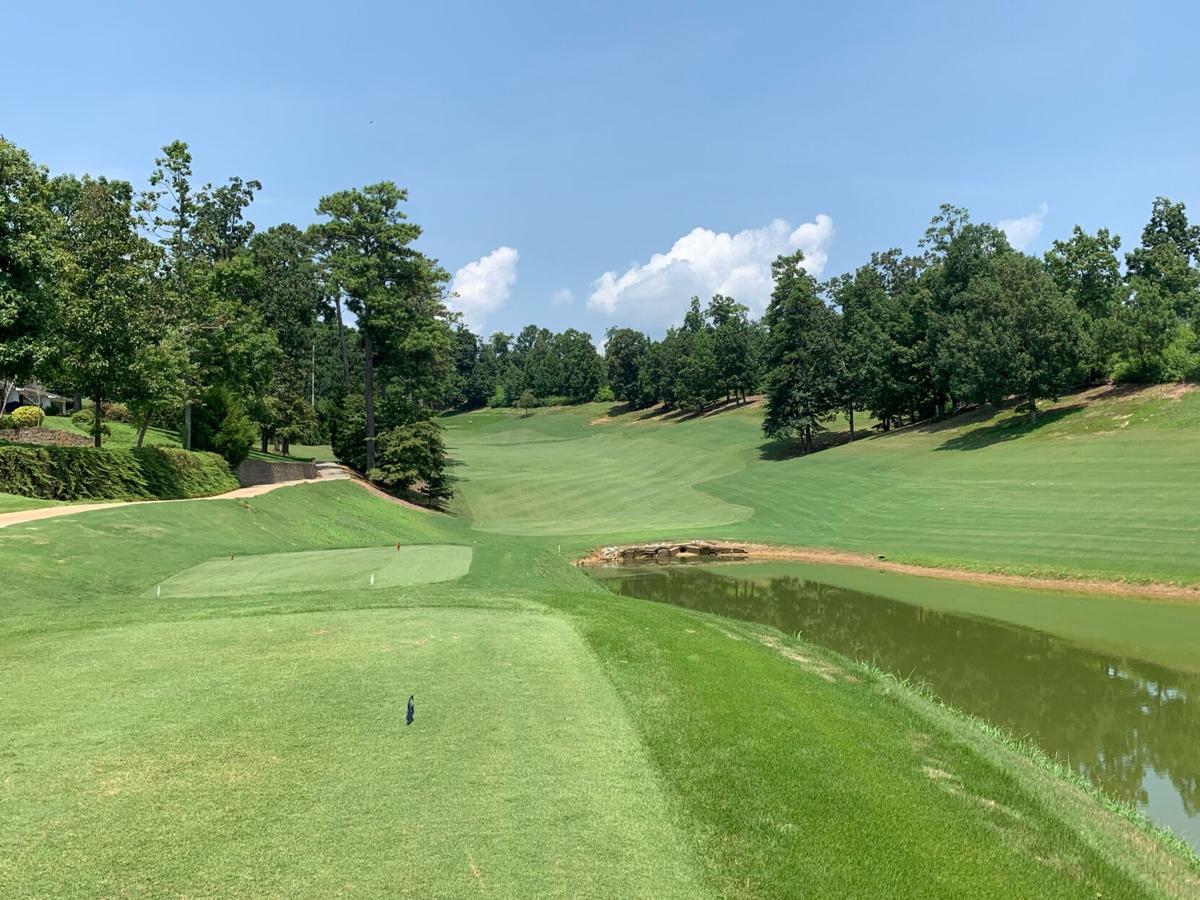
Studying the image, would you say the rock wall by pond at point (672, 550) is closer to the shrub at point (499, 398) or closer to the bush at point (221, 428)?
the bush at point (221, 428)

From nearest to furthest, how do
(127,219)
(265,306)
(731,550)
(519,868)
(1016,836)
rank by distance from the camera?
(519,868)
(1016,836)
(127,219)
(731,550)
(265,306)

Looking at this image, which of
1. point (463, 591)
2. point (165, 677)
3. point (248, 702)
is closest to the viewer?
point (248, 702)

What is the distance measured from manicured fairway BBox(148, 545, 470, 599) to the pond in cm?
769

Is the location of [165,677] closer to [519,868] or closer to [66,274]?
[519,868]

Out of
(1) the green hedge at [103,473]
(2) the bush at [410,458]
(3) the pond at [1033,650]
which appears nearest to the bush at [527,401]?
(2) the bush at [410,458]

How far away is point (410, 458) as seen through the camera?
39.7 meters

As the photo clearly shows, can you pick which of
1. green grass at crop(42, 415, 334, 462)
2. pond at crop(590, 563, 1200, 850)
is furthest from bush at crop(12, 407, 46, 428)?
pond at crop(590, 563, 1200, 850)

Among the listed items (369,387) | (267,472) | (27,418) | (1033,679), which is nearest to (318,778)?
(1033,679)

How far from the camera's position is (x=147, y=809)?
451cm

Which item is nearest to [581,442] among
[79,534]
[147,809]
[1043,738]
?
[79,534]

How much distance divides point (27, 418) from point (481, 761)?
40149 mm

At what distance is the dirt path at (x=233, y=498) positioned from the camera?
58.2 feet

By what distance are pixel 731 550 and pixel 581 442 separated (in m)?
48.0

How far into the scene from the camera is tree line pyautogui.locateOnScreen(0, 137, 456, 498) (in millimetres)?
22375
